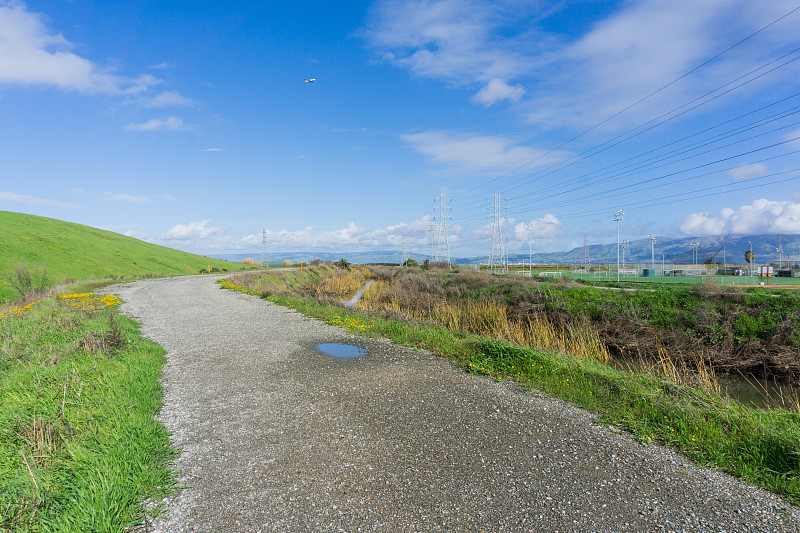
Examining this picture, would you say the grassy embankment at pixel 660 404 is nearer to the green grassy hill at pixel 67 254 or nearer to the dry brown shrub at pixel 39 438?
the dry brown shrub at pixel 39 438

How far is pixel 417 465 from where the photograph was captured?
4.94 metres

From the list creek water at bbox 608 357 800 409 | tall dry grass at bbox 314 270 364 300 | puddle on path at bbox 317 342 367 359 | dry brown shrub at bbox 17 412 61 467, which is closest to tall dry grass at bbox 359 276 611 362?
creek water at bbox 608 357 800 409

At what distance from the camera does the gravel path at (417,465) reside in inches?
156

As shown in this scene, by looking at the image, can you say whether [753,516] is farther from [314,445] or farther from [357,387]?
[357,387]

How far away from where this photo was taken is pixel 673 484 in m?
4.57

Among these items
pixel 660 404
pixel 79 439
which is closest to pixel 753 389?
pixel 660 404

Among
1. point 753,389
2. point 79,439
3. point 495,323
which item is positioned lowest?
point 753,389

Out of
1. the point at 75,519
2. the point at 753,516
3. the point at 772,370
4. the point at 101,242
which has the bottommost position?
the point at 772,370

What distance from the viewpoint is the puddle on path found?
10.9m

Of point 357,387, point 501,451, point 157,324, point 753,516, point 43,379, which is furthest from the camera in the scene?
point 157,324

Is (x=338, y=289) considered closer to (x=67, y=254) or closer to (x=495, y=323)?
(x=495, y=323)

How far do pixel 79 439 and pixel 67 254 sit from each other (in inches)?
2090

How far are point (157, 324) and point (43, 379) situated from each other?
28.5 feet

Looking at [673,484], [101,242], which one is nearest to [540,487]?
[673,484]
